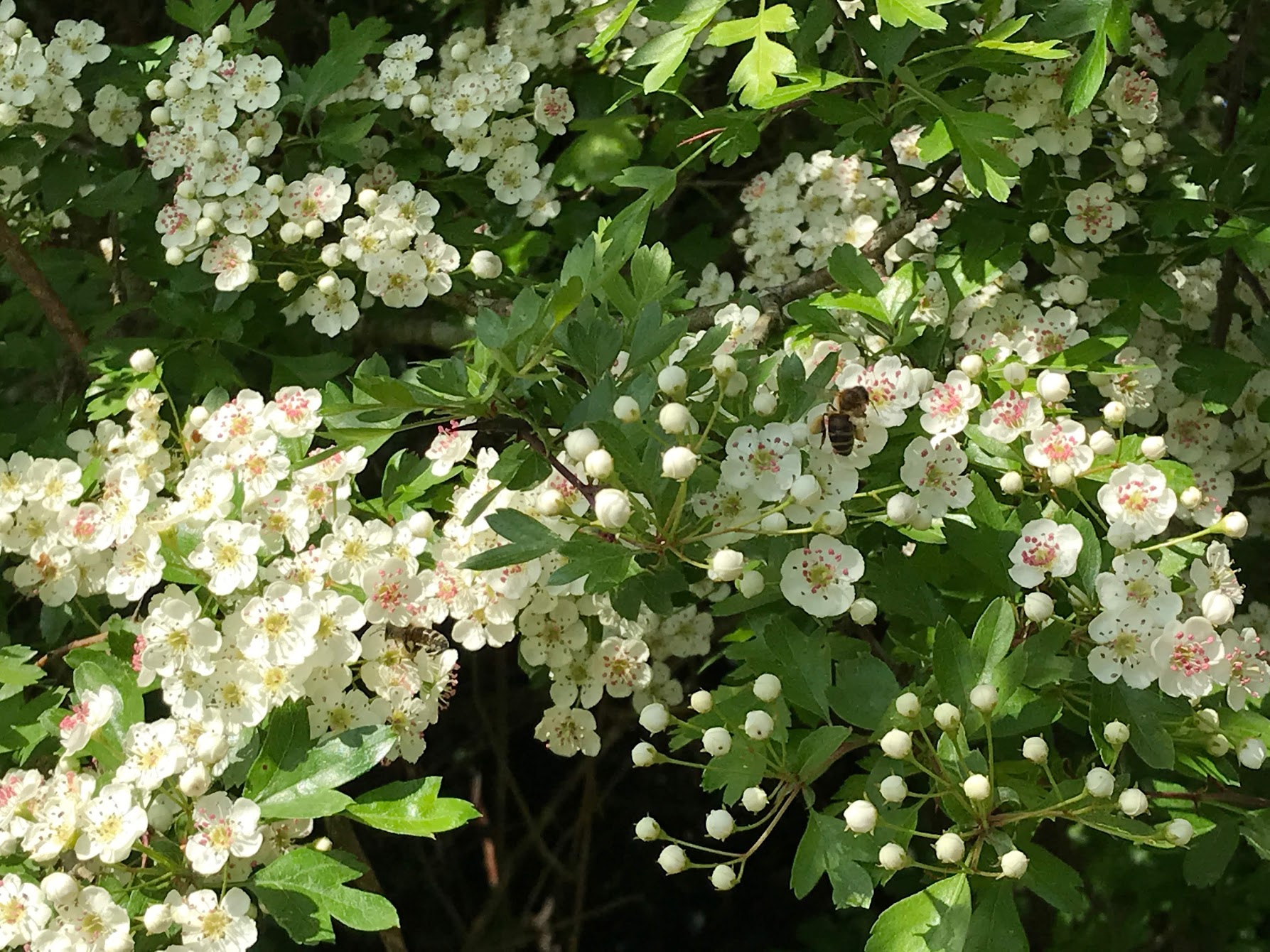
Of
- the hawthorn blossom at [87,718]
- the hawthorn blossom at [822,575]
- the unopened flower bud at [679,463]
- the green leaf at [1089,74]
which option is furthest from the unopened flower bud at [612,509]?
the green leaf at [1089,74]

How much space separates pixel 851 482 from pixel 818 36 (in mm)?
750

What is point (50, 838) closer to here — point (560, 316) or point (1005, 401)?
point (560, 316)

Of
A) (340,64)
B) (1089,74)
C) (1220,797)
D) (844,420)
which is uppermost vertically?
(340,64)

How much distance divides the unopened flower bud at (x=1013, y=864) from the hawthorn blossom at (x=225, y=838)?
85 centimetres

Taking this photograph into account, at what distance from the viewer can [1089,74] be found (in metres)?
1.66

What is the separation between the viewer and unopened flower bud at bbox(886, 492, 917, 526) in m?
1.42

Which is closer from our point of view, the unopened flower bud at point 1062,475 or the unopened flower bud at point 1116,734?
the unopened flower bud at point 1116,734

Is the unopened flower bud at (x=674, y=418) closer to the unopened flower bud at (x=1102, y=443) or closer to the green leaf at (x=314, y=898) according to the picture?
the unopened flower bud at (x=1102, y=443)

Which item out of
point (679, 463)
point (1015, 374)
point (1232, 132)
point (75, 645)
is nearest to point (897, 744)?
point (679, 463)

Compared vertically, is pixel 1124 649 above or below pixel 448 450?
below

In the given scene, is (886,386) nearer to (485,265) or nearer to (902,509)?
(902,509)

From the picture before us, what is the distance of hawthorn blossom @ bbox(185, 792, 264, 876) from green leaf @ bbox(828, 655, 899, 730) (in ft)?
2.30

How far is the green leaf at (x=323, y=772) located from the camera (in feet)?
4.85

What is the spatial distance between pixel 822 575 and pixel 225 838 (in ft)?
2.54
